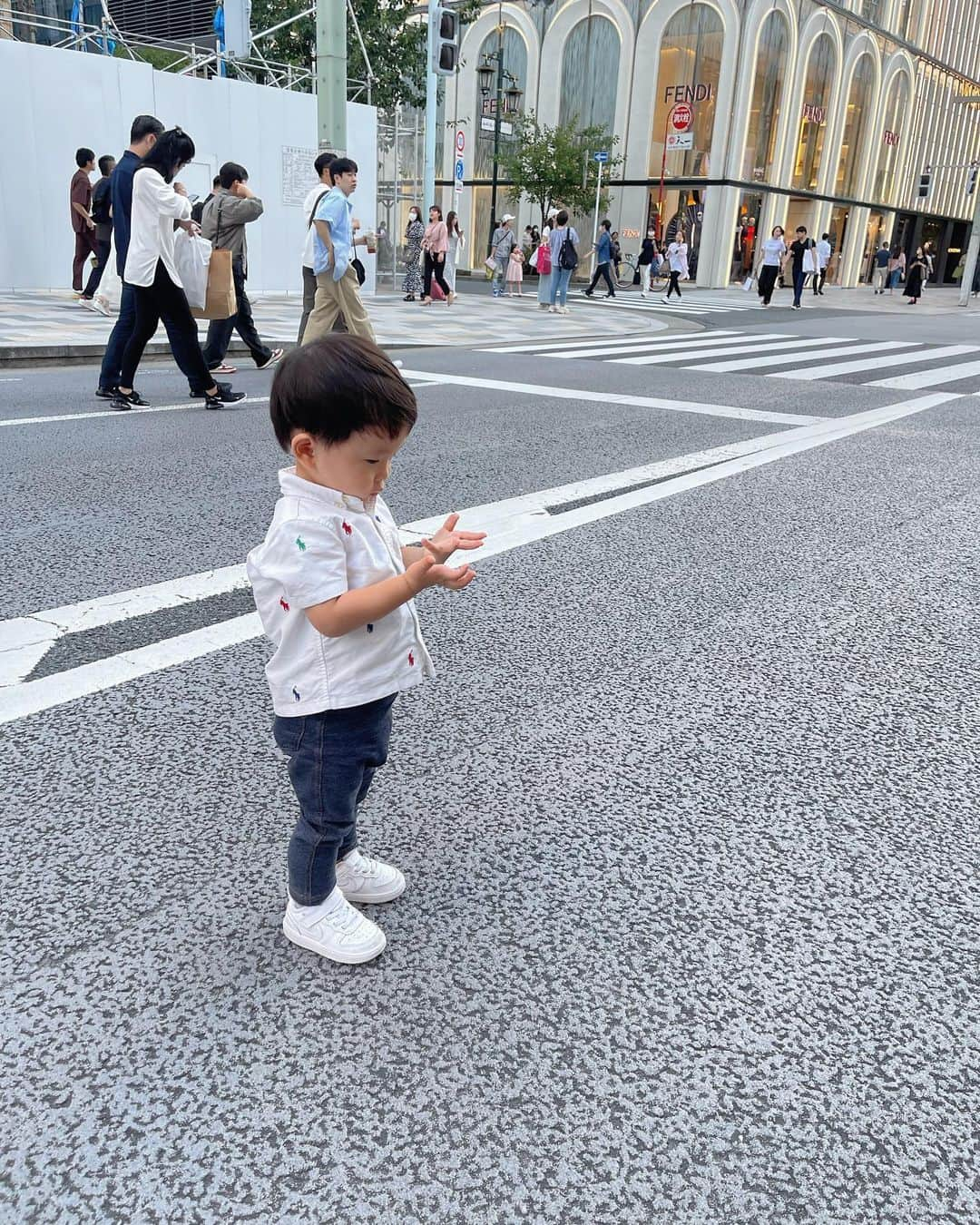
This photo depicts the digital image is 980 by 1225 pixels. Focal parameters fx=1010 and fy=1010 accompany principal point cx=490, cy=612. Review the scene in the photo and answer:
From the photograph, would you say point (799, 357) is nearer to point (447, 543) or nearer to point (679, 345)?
point (679, 345)

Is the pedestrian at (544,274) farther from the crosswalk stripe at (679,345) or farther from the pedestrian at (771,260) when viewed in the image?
the pedestrian at (771,260)

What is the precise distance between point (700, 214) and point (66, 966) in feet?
127

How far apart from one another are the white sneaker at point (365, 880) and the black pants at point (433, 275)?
62.4 feet

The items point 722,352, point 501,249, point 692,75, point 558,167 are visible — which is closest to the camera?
point 722,352

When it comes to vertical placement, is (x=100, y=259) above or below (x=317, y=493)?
below

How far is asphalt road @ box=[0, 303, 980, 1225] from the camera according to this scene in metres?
1.41

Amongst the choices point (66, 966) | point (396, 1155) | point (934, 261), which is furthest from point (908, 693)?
point (934, 261)

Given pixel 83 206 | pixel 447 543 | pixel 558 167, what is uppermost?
pixel 558 167

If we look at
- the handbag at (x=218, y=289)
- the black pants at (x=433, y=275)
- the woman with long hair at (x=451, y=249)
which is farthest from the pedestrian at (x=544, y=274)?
the handbag at (x=218, y=289)

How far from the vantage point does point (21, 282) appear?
15727 mm

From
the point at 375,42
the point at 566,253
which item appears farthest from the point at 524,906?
the point at 375,42

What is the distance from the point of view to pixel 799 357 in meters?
13.1

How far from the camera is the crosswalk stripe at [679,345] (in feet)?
42.1

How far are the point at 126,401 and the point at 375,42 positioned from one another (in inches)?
1123
